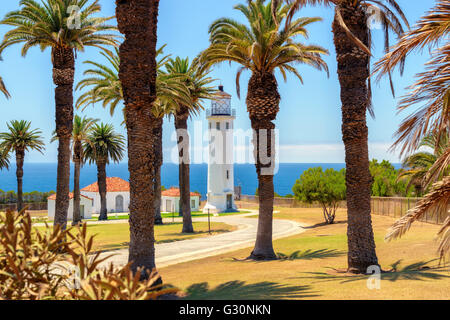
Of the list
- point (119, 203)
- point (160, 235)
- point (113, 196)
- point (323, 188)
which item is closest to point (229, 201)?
point (119, 203)

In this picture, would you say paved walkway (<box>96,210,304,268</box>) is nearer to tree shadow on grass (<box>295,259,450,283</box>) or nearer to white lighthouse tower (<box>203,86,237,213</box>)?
tree shadow on grass (<box>295,259,450,283</box>)

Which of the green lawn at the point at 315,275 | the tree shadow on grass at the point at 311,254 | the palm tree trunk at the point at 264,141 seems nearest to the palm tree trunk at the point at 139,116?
the green lawn at the point at 315,275

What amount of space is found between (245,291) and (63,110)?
15.2m

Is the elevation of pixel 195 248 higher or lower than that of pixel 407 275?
lower

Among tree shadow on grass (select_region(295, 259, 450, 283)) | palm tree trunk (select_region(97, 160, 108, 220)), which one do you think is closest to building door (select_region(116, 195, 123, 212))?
palm tree trunk (select_region(97, 160, 108, 220))

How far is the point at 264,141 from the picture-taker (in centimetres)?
1867

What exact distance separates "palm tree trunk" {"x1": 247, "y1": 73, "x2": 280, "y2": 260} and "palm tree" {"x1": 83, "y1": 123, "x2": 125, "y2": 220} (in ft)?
113

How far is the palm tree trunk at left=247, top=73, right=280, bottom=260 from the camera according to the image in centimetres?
1861

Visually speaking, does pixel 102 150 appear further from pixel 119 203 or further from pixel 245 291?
pixel 245 291

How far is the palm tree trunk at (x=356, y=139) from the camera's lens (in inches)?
514

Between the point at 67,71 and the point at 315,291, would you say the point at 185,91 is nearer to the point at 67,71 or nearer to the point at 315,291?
the point at 67,71

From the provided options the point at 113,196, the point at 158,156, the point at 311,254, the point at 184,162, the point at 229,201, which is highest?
the point at 158,156

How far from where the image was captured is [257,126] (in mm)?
18766

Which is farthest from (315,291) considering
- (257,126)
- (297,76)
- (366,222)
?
(297,76)
